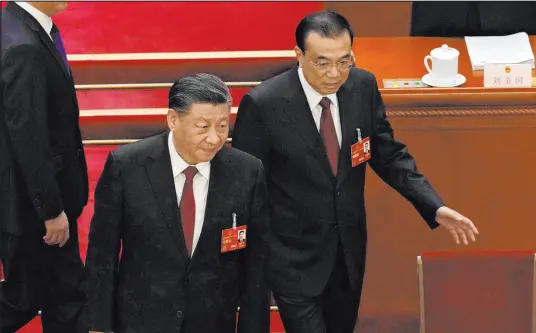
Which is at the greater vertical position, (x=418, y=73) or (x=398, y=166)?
(x=418, y=73)

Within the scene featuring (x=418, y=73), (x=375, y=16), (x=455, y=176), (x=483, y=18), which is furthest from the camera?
(x=375, y=16)

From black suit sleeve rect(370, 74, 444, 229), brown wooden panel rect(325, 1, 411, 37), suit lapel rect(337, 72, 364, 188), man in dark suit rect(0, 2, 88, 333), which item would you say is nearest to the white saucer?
→ black suit sleeve rect(370, 74, 444, 229)

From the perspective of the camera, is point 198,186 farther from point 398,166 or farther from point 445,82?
point 445,82

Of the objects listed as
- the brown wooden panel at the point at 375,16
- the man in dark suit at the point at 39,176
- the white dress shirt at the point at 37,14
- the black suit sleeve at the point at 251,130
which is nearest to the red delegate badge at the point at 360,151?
the black suit sleeve at the point at 251,130

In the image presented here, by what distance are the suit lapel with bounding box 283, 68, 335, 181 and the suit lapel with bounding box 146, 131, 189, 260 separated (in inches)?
21.4

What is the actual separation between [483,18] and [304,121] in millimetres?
1853

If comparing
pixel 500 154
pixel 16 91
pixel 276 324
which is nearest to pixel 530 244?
pixel 500 154

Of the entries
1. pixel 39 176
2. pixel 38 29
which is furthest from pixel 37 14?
pixel 39 176

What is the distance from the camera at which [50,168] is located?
3459 mm

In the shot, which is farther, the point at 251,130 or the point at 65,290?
the point at 65,290

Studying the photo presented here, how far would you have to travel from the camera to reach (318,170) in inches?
128

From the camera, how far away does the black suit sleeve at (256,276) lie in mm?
2889

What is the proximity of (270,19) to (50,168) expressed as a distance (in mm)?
2233

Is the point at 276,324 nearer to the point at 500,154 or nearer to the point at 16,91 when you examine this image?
the point at 500,154
